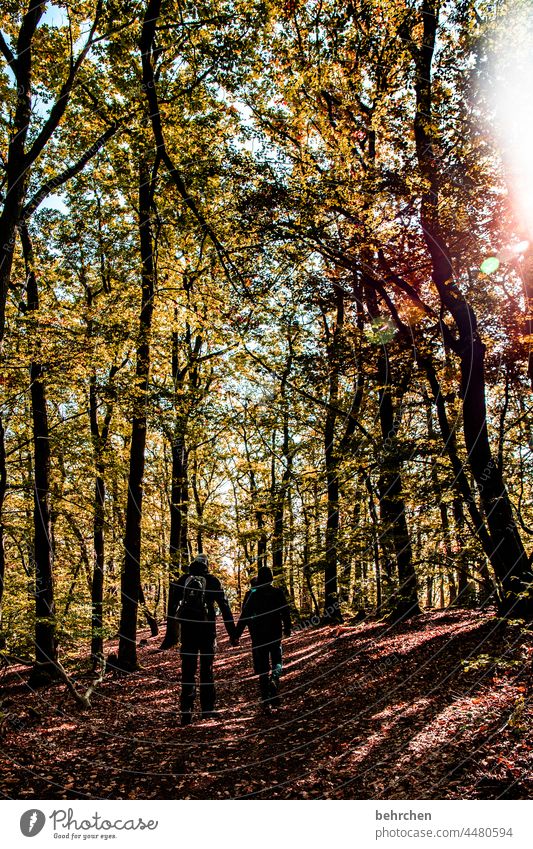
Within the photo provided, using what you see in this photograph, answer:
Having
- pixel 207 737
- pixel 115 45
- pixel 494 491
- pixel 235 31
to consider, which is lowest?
pixel 207 737

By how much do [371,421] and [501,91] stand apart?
10.7 metres

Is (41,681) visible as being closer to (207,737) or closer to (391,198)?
(207,737)

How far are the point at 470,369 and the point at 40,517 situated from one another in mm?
11218

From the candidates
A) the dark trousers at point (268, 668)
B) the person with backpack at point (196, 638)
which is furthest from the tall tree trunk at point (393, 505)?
the person with backpack at point (196, 638)

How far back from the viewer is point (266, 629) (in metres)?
8.21

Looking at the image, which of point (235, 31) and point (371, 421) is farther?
point (371, 421)

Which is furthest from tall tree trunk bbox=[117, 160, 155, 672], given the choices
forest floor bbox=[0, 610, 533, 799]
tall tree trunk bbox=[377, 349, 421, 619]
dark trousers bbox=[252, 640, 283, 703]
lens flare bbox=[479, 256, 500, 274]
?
lens flare bbox=[479, 256, 500, 274]

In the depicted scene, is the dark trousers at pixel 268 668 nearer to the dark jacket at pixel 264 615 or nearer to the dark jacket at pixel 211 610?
the dark jacket at pixel 264 615

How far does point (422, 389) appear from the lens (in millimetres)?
12484

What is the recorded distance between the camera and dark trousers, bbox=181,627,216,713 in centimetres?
766

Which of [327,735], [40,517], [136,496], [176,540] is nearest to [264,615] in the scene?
[327,735]

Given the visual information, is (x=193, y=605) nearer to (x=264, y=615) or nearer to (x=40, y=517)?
(x=264, y=615)
